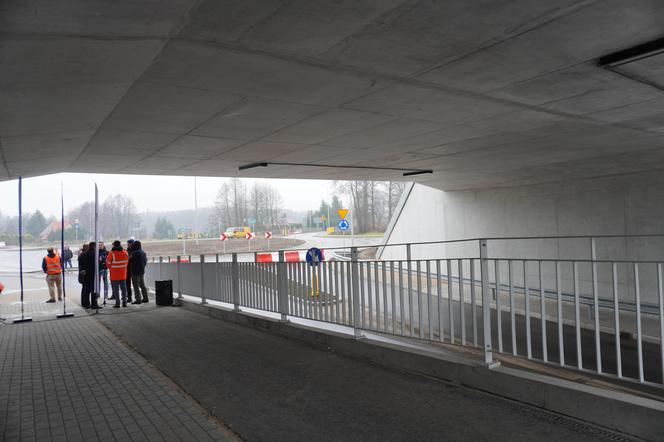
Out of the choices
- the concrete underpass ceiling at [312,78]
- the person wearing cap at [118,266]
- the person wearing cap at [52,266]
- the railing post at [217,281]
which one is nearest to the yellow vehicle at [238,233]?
the person wearing cap at [52,266]

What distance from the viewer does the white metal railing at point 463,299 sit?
438 cm

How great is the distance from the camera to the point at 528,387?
4.22 metres

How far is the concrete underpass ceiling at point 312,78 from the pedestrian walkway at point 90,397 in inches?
129

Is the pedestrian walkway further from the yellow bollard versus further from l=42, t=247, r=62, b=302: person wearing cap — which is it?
l=42, t=247, r=62, b=302: person wearing cap

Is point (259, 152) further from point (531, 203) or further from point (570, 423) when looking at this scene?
point (531, 203)

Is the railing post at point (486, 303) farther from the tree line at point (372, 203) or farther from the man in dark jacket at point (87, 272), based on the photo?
the tree line at point (372, 203)

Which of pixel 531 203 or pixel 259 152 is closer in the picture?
pixel 259 152

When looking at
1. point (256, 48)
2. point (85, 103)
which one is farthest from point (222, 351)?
point (256, 48)

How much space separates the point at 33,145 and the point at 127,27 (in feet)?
16.6

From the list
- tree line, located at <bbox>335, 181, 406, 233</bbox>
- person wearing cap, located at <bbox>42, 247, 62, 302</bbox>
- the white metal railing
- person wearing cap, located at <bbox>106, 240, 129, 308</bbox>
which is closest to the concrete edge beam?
the white metal railing

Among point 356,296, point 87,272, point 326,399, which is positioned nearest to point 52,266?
point 87,272

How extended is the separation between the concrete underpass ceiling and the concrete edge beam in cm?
324

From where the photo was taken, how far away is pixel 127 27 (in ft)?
12.1

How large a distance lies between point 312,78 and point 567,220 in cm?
1323
